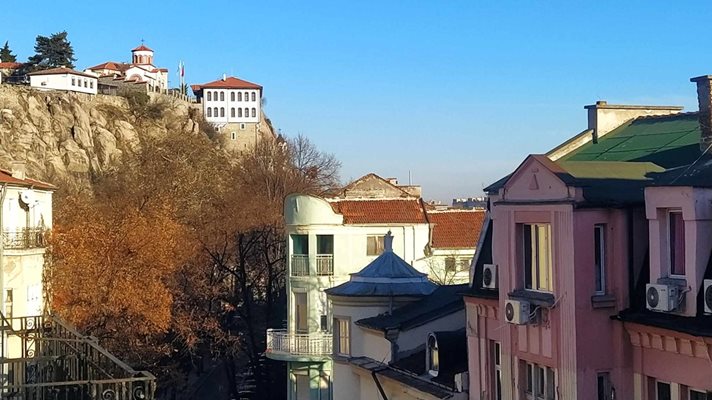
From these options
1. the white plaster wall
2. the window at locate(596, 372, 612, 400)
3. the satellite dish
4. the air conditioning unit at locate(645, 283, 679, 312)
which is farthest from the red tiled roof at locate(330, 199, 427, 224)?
the white plaster wall

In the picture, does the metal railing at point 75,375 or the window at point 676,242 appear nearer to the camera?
the metal railing at point 75,375

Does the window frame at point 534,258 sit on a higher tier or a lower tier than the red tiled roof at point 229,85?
lower

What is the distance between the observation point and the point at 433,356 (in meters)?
19.0

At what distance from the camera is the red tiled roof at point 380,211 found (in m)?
37.8

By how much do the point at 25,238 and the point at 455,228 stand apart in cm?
1879

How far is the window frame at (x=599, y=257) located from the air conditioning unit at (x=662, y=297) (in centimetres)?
103

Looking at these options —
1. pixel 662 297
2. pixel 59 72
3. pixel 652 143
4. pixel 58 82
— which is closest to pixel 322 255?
pixel 652 143

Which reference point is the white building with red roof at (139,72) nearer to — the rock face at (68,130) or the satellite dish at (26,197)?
the rock face at (68,130)

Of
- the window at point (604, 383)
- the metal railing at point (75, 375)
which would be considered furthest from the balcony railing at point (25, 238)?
the window at point (604, 383)

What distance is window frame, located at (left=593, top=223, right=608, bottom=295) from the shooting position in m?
13.0

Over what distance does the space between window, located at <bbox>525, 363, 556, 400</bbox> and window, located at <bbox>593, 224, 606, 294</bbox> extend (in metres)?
1.54

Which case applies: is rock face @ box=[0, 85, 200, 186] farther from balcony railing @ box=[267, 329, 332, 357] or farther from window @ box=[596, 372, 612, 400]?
window @ box=[596, 372, 612, 400]

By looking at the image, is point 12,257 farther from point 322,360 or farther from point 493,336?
point 493,336

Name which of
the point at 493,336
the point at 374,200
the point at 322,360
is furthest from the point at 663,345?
the point at 374,200
